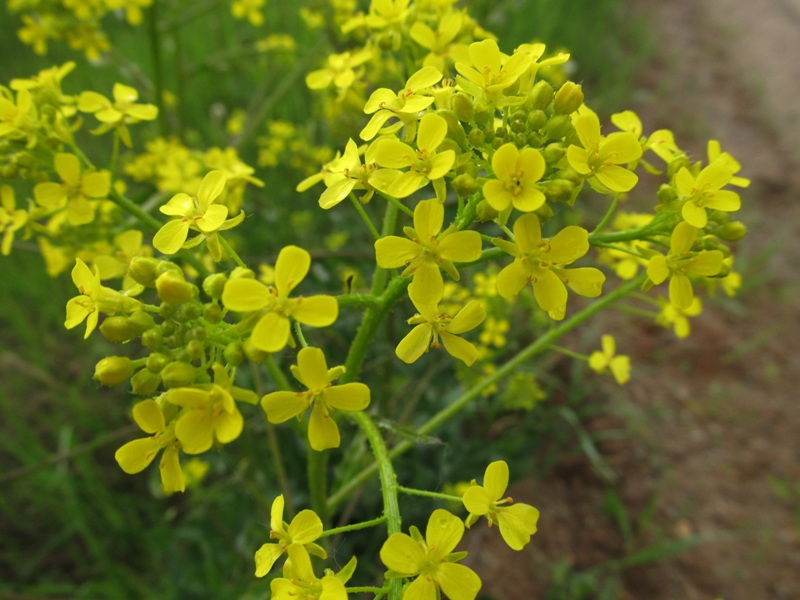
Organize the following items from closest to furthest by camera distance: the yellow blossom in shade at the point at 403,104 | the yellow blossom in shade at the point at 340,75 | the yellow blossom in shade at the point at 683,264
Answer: the yellow blossom in shade at the point at 683,264, the yellow blossom in shade at the point at 403,104, the yellow blossom in shade at the point at 340,75

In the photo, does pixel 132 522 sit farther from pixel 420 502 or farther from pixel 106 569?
pixel 420 502

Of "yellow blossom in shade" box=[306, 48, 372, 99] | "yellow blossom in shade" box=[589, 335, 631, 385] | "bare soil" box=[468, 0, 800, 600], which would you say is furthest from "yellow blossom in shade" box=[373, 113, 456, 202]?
"bare soil" box=[468, 0, 800, 600]

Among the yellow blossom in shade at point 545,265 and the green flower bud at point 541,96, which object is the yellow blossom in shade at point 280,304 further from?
the green flower bud at point 541,96

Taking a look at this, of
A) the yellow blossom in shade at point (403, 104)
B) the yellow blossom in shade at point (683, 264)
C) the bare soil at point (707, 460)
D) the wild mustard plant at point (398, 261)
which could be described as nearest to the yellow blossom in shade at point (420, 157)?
the wild mustard plant at point (398, 261)

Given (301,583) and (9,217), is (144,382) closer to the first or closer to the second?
(301,583)

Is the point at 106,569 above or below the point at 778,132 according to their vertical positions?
below

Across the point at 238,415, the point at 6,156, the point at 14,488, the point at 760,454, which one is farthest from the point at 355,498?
the point at 760,454
